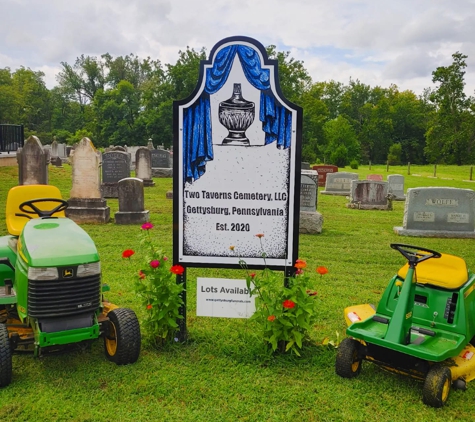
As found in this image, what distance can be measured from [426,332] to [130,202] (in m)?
7.94

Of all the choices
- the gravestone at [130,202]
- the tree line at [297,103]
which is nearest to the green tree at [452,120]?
the tree line at [297,103]

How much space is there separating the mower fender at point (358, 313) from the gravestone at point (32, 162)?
32.2 feet

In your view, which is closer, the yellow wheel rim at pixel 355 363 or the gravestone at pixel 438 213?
the yellow wheel rim at pixel 355 363

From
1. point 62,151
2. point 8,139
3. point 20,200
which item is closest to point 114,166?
point 8,139

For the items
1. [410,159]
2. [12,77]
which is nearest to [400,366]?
[410,159]

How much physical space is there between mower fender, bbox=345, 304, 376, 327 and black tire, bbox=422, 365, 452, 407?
3.30ft

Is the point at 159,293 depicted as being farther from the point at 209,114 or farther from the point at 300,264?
the point at 209,114

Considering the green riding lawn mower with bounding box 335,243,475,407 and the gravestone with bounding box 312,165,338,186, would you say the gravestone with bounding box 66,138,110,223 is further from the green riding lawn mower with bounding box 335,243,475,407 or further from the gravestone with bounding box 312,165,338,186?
the gravestone with bounding box 312,165,338,186

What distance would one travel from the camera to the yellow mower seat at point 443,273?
3855 millimetres

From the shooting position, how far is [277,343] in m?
3.97

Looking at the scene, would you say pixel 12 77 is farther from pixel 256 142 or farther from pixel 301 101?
pixel 256 142

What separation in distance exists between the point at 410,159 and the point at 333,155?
21253 millimetres

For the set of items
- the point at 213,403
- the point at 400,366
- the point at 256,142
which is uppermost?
the point at 256,142

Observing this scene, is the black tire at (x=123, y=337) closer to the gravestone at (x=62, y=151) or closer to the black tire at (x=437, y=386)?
the black tire at (x=437, y=386)
